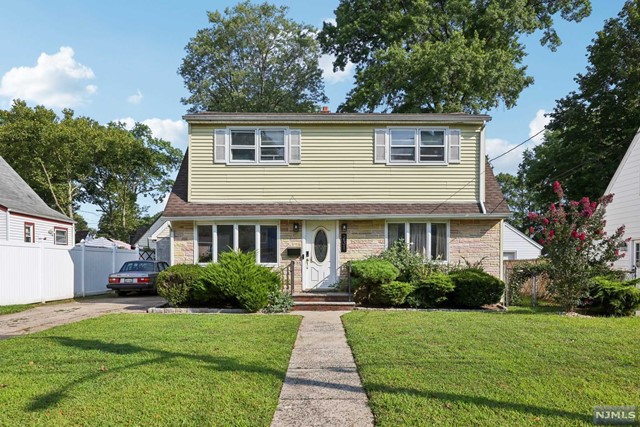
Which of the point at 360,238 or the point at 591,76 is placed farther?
the point at 591,76

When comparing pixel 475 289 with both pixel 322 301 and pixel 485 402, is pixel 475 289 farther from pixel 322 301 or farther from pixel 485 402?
pixel 485 402

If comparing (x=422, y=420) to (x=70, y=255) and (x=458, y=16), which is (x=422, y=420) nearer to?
(x=70, y=255)

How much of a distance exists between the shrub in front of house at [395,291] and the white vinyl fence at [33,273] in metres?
10.1

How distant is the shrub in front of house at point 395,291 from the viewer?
11312 mm

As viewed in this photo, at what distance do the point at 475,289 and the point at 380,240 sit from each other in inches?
121

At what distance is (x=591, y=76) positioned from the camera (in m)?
25.6

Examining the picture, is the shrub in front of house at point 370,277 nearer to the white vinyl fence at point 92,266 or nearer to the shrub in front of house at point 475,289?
the shrub in front of house at point 475,289

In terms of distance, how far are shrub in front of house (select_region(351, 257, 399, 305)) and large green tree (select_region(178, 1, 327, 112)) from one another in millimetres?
23281

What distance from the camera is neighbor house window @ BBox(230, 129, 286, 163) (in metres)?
13.6

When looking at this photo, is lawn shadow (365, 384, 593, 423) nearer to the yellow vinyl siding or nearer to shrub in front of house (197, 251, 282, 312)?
shrub in front of house (197, 251, 282, 312)

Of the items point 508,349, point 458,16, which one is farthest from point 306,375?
point 458,16

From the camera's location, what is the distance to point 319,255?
43.4 feet

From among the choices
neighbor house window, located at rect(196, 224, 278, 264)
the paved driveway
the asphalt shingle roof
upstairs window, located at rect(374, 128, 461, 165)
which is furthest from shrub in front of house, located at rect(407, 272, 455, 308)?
the asphalt shingle roof

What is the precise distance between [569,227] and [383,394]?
7.70 meters
